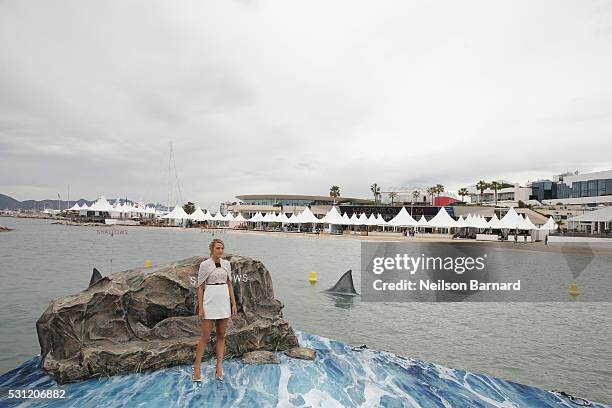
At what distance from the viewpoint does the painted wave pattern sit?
200 inches

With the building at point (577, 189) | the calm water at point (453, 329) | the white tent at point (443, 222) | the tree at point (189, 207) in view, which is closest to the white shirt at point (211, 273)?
the calm water at point (453, 329)

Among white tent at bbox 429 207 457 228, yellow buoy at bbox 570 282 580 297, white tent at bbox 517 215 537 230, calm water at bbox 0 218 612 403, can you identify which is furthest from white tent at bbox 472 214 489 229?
calm water at bbox 0 218 612 403

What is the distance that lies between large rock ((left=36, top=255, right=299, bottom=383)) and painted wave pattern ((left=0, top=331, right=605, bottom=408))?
26 cm

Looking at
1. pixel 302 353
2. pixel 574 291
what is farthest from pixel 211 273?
pixel 574 291

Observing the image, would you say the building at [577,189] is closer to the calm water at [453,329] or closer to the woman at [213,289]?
the calm water at [453,329]

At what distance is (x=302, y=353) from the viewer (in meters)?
6.96

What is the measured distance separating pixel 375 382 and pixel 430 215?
7940 centimetres

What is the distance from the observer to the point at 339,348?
762 cm

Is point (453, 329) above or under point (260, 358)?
under

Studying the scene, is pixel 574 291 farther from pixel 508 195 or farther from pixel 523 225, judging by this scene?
pixel 508 195

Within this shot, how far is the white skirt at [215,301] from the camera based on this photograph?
5.27 meters

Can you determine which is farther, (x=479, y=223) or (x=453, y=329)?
(x=479, y=223)

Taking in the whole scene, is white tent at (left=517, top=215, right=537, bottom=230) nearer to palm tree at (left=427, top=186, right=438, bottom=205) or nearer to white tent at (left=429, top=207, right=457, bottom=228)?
white tent at (left=429, top=207, right=457, bottom=228)

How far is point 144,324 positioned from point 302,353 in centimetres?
283
